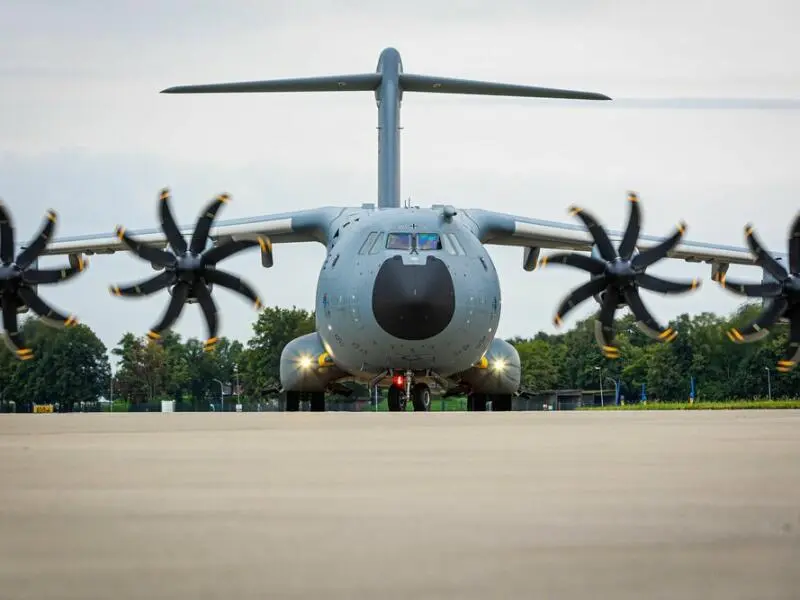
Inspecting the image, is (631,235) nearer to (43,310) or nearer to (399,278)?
(399,278)

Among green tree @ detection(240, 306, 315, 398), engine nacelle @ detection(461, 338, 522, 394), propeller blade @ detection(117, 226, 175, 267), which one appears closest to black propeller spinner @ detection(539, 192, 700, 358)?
engine nacelle @ detection(461, 338, 522, 394)

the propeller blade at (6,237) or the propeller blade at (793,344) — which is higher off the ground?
the propeller blade at (6,237)

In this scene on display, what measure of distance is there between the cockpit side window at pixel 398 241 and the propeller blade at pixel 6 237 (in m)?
7.32

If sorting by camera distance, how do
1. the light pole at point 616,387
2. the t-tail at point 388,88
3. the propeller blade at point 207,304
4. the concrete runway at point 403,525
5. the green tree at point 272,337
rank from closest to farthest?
the concrete runway at point 403,525
the propeller blade at point 207,304
the t-tail at point 388,88
the green tree at point 272,337
the light pole at point 616,387

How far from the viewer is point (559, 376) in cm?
11025

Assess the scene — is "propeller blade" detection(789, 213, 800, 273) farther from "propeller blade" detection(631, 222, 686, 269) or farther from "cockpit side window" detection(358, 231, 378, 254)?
"cockpit side window" detection(358, 231, 378, 254)

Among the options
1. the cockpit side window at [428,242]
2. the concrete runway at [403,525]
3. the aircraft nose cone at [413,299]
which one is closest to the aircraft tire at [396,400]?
the aircraft nose cone at [413,299]

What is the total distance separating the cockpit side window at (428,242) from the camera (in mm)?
21375

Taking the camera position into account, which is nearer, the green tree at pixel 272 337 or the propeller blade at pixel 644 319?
the propeller blade at pixel 644 319

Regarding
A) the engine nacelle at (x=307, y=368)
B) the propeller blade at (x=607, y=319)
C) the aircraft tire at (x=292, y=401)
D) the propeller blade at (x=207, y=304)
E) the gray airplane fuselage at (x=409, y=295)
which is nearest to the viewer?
the gray airplane fuselage at (x=409, y=295)

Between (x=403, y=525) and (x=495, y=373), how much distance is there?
858 inches

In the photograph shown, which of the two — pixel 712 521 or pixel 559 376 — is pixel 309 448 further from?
pixel 559 376

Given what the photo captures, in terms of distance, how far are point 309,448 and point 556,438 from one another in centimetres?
220

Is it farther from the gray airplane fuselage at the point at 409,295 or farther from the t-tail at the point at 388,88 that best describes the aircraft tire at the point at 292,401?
the t-tail at the point at 388,88
